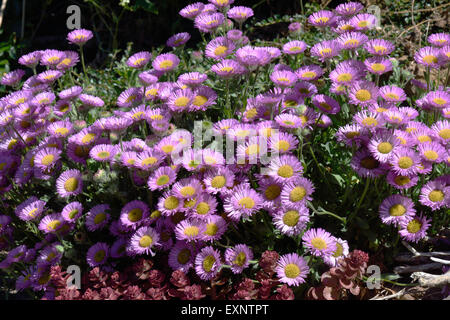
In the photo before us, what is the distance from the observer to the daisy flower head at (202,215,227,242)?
223 centimetres

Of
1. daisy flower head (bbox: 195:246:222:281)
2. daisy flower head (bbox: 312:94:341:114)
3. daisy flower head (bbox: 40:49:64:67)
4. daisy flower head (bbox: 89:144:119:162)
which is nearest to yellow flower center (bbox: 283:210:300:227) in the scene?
daisy flower head (bbox: 195:246:222:281)

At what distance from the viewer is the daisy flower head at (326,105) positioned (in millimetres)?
2432

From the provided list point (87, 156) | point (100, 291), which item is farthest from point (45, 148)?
point (100, 291)

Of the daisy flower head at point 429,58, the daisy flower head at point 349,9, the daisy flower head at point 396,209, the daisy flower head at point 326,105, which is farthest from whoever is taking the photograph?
the daisy flower head at point 349,9

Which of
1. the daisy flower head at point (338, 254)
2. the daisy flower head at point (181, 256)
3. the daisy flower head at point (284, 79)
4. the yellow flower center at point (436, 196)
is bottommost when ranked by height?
the daisy flower head at point (181, 256)

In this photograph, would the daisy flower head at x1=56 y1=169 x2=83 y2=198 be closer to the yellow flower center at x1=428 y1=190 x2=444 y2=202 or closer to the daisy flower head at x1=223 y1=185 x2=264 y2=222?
the daisy flower head at x1=223 y1=185 x2=264 y2=222

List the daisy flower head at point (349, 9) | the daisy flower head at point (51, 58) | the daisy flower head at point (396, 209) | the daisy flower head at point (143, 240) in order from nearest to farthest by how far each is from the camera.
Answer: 1. the daisy flower head at point (396, 209)
2. the daisy flower head at point (143, 240)
3. the daisy flower head at point (349, 9)
4. the daisy flower head at point (51, 58)

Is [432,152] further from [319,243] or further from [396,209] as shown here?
[319,243]

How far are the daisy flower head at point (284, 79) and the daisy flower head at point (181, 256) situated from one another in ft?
2.86

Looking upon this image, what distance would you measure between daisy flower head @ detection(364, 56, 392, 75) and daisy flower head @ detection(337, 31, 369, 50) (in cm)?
16

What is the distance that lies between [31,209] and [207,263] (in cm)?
98

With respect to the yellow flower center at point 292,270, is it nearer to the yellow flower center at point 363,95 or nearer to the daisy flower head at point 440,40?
the yellow flower center at point 363,95

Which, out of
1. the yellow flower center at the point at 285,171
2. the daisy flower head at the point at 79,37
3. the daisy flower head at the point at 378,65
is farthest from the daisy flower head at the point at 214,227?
the daisy flower head at the point at 79,37

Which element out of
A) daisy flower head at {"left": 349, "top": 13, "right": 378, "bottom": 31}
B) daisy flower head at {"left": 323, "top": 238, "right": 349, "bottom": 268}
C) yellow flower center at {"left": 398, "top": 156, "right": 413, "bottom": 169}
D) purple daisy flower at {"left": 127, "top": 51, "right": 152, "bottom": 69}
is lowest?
daisy flower head at {"left": 323, "top": 238, "right": 349, "bottom": 268}
